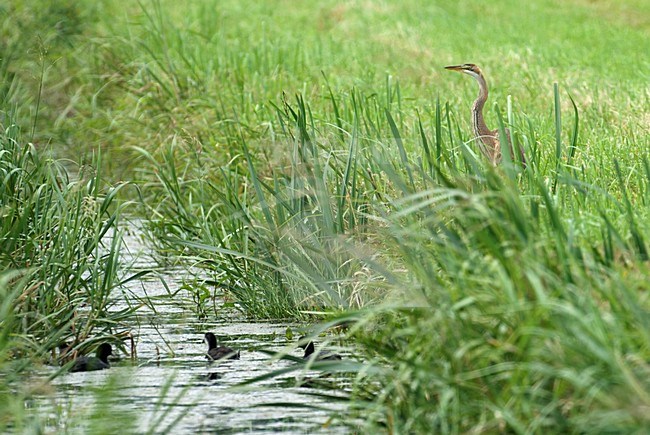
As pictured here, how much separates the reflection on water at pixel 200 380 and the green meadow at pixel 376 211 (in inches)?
9.4

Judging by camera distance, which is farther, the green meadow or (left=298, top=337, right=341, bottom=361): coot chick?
(left=298, top=337, right=341, bottom=361): coot chick

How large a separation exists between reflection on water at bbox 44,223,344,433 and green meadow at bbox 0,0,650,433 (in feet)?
0.79

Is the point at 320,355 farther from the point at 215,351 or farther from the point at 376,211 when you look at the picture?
the point at 376,211

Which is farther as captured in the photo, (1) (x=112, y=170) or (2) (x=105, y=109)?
(2) (x=105, y=109)

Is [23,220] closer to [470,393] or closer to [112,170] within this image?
[470,393]

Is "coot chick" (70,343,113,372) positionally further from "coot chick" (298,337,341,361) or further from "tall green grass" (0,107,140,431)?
"coot chick" (298,337,341,361)

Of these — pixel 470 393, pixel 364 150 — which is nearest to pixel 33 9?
pixel 364 150

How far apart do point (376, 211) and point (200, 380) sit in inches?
74.5

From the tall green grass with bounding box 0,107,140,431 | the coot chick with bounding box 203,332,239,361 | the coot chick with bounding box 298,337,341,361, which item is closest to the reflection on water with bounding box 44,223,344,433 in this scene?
the coot chick with bounding box 203,332,239,361

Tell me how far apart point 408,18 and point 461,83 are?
20.0 ft

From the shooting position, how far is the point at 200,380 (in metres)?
7.03

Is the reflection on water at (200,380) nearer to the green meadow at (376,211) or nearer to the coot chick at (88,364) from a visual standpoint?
the coot chick at (88,364)

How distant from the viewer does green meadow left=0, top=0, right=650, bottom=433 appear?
5.11 meters

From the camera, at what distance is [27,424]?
231 inches
